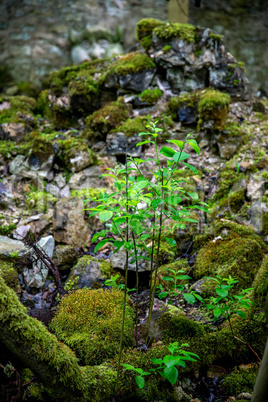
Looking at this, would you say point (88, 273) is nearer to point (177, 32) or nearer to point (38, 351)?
point (38, 351)

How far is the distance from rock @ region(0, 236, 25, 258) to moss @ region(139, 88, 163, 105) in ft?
12.9

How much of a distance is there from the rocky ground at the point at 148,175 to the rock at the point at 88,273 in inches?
0.5

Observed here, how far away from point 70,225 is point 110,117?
2.56 m

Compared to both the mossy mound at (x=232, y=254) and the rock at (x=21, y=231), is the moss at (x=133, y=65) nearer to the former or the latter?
the rock at (x=21, y=231)

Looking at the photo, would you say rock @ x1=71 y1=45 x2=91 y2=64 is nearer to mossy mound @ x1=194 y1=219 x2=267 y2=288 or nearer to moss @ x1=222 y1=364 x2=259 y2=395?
mossy mound @ x1=194 y1=219 x2=267 y2=288

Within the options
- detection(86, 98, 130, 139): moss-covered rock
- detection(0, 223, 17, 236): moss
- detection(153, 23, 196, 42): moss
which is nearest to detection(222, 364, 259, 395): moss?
detection(0, 223, 17, 236): moss

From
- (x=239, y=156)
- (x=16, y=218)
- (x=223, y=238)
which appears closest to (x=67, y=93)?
(x=16, y=218)

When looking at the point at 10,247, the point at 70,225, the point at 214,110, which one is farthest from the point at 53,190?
the point at 214,110

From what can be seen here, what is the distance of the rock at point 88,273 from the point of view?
3195 mm

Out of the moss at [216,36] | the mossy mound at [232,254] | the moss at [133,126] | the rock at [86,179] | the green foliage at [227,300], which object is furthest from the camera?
the moss at [216,36]

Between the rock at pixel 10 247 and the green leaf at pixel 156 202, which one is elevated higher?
the green leaf at pixel 156 202

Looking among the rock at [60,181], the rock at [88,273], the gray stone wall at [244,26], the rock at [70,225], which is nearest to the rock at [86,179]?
the rock at [60,181]

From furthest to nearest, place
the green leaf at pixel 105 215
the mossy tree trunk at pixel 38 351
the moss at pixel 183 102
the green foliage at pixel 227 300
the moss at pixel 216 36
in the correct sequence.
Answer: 1. the moss at pixel 216 36
2. the moss at pixel 183 102
3. the green foliage at pixel 227 300
4. the mossy tree trunk at pixel 38 351
5. the green leaf at pixel 105 215

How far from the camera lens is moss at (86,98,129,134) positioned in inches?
210
